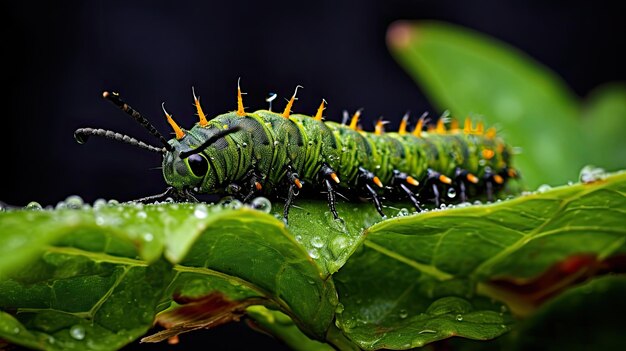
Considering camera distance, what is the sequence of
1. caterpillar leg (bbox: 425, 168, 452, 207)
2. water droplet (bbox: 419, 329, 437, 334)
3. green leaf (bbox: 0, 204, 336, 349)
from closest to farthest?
green leaf (bbox: 0, 204, 336, 349), water droplet (bbox: 419, 329, 437, 334), caterpillar leg (bbox: 425, 168, 452, 207)

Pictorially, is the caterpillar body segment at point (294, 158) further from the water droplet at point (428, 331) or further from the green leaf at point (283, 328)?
the water droplet at point (428, 331)

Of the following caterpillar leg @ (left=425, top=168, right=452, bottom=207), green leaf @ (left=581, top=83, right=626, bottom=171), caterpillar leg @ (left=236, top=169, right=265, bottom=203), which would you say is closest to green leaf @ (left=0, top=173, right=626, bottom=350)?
caterpillar leg @ (left=236, top=169, right=265, bottom=203)

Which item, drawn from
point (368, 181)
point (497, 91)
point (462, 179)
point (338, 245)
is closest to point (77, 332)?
point (338, 245)

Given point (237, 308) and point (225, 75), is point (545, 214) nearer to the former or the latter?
point (237, 308)

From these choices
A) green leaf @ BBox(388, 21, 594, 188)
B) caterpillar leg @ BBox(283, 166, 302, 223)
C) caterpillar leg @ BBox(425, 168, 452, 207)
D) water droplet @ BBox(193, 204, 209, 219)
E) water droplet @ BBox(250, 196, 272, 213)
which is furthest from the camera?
green leaf @ BBox(388, 21, 594, 188)

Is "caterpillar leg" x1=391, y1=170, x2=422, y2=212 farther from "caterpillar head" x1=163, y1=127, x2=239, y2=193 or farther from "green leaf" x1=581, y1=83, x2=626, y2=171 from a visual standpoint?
"green leaf" x1=581, y1=83, x2=626, y2=171

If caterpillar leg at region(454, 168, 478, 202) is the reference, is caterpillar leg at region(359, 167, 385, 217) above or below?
above
